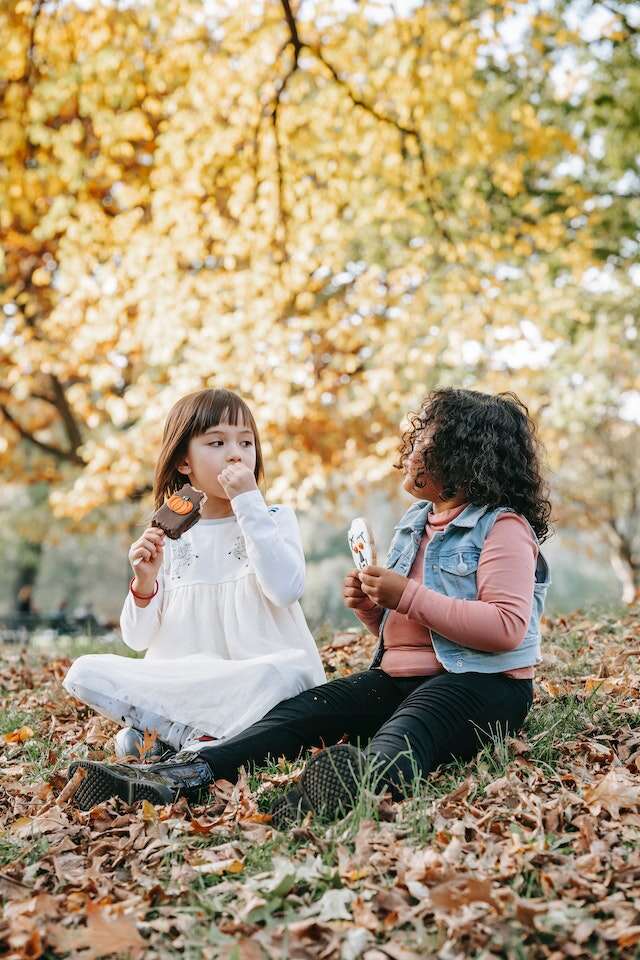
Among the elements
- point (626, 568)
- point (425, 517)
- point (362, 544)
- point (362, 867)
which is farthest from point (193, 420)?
point (626, 568)

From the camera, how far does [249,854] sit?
89.7 inches

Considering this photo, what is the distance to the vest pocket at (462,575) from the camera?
3035 mm

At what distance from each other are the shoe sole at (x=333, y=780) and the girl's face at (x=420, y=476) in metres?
1.06

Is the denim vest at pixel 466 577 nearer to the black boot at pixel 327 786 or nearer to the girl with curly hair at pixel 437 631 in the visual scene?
the girl with curly hair at pixel 437 631

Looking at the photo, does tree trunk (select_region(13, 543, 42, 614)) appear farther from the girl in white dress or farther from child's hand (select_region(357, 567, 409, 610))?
child's hand (select_region(357, 567, 409, 610))

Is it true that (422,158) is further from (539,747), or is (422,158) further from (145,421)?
(539,747)

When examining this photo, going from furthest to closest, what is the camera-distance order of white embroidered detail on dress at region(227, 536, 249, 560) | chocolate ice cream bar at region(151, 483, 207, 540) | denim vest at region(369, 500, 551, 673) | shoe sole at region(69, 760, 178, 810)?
white embroidered detail on dress at region(227, 536, 249, 560), chocolate ice cream bar at region(151, 483, 207, 540), denim vest at region(369, 500, 551, 673), shoe sole at region(69, 760, 178, 810)

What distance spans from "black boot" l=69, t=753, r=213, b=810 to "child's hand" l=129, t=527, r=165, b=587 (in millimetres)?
731

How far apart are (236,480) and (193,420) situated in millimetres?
382

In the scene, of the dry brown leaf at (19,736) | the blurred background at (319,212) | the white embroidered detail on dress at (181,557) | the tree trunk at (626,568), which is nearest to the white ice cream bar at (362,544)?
the white embroidered detail on dress at (181,557)

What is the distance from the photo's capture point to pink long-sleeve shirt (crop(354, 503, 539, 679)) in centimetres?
284

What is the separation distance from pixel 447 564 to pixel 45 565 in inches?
1140

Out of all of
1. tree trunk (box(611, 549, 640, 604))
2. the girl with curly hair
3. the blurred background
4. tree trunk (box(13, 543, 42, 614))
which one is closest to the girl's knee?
the girl with curly hair

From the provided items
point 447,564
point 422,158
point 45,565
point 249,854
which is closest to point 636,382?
point 422,158
